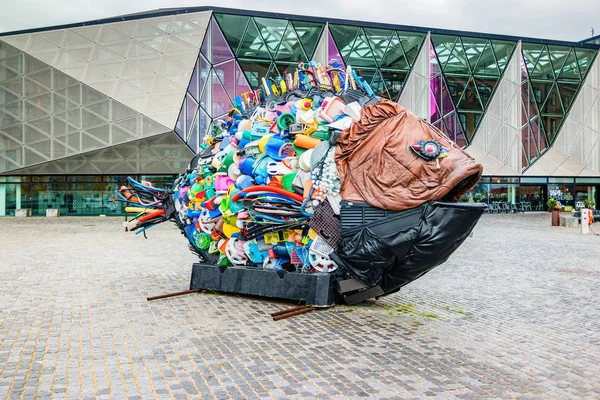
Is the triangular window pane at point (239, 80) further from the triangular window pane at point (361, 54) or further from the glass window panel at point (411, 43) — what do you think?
the glass window panel at point (411, 43)

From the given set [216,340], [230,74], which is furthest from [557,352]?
[230,74]

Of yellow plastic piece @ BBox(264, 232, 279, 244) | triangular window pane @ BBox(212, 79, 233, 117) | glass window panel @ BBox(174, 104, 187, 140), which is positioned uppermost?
triangular window pane @ BBox(212, 79, 233, 117)

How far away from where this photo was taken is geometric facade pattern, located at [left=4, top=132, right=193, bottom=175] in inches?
1024

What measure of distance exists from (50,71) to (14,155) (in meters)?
4.66

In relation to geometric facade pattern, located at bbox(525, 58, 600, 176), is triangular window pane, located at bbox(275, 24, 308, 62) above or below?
above

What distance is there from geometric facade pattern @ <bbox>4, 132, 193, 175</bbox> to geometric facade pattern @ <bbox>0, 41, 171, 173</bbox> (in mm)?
368

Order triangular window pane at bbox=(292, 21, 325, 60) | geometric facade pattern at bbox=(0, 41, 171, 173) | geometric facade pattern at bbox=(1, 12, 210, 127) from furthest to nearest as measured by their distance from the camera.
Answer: triangular window pane at bbox=(292, 21, 325, 60), geometric facade pattern at bbox=(0, 41, 171, 173), geometric facade pattern at bbox=(1, 12, 210, 127)

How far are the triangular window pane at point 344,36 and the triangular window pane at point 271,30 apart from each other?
110 inches

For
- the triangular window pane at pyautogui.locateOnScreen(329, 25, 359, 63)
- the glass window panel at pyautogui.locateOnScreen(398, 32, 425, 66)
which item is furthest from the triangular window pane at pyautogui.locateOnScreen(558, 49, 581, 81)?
the triangular window pane at pyautogui.locateOnScreen(329, 25, 359, 63)

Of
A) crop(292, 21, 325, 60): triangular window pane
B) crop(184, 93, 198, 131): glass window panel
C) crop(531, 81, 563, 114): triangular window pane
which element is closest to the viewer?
crop(184, 93, 198, 131): glass window panel

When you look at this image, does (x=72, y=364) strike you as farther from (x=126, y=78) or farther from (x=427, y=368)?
(x=126, y=78)

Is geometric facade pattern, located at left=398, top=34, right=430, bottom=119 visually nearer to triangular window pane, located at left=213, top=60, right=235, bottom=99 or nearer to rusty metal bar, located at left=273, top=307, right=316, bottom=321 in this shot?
triangular window pane, located at left=213, top=60, right=235, bottom=99

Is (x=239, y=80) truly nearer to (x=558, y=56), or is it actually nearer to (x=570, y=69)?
(x=558, y=56)

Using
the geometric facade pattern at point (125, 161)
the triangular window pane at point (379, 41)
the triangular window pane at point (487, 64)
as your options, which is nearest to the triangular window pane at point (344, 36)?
the triangular window pane at point (379, 41)
